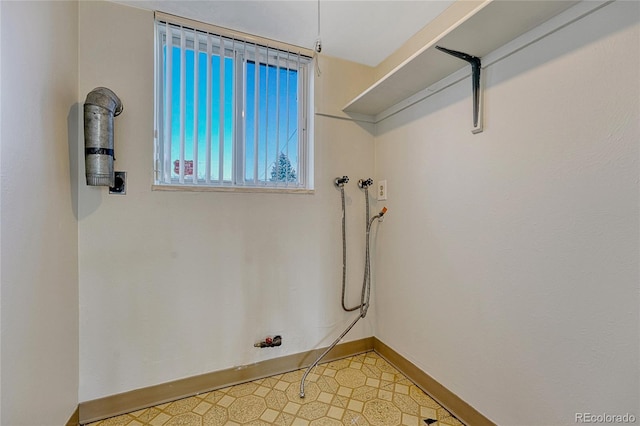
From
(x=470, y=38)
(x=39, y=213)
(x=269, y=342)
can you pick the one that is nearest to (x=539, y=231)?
(x=470, y=38)

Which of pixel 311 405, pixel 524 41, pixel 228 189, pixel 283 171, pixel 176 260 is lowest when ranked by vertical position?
pixel 311 405

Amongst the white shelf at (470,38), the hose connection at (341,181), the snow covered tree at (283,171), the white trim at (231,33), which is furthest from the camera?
the hose connection at (341,181)

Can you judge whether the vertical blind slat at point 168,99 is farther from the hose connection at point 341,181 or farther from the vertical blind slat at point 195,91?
the hose connection at point 341,181

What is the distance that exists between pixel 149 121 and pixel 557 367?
7.50ft

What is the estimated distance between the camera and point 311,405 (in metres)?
1.55

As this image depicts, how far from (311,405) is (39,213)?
1620 mm

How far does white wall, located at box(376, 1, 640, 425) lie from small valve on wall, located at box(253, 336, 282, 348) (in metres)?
0.93

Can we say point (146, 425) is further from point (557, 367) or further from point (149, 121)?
point (557, 367)

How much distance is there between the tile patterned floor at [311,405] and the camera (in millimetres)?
1428

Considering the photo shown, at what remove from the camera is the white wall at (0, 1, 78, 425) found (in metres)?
0.92

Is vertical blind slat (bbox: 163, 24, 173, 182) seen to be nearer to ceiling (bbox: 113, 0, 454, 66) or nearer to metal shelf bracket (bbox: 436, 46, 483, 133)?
ceiling (bbox: 113, 0, 454, 66)

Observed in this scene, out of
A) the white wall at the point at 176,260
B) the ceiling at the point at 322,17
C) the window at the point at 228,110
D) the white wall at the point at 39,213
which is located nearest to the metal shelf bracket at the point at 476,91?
the ceiling at the point at 322,17

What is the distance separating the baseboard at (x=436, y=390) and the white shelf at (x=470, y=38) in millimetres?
1778

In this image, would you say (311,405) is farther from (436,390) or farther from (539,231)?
(539,231)
